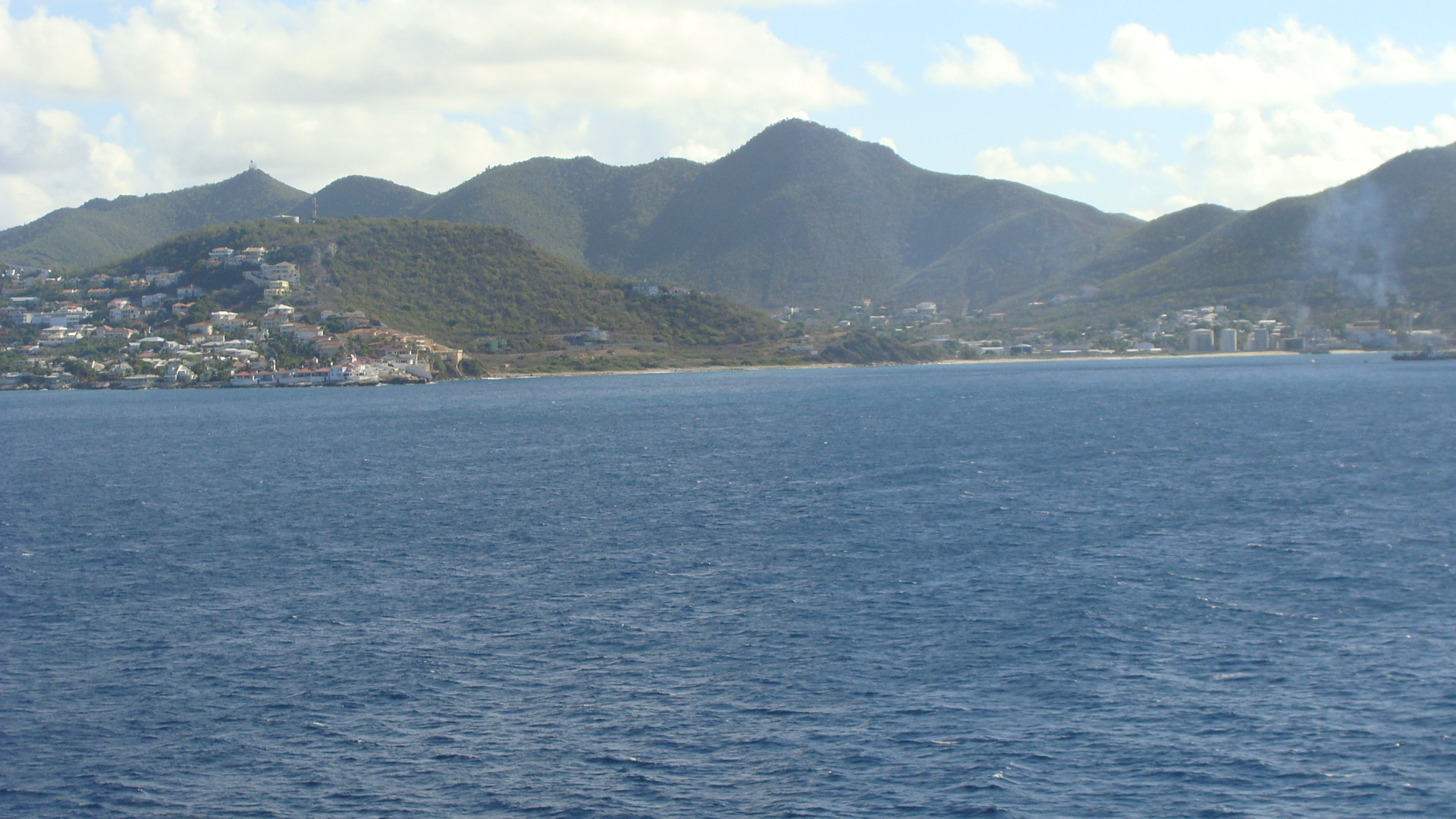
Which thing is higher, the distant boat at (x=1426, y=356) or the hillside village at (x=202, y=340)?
the hillside village at (x=202, y=340)

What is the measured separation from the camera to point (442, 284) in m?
181

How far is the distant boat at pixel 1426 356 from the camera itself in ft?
564

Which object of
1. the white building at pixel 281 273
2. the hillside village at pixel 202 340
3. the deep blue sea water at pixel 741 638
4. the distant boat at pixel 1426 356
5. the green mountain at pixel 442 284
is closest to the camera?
the deep blue sea water at pixel 741 638

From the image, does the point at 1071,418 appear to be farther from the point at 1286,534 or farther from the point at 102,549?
the point at 102,549

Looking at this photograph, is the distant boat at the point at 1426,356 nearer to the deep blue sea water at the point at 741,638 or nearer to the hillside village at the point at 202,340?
the deep blue sea water at the point at 741,638

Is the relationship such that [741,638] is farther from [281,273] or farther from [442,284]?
[281,273]

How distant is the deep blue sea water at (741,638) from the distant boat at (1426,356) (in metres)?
133

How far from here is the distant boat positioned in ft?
564

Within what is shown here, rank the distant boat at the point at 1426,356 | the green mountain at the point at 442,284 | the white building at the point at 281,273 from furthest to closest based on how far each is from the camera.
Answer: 1. the white building at the point at 281,273
2. the distant boat at the point at 1426,356
3. the green mountain at the point at 442,284

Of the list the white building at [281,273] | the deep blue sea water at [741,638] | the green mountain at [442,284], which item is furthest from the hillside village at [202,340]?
the deep blue sea water at [741,638]

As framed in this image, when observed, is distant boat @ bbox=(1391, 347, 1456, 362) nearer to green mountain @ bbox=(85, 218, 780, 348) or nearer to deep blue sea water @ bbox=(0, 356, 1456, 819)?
green mountain @ bbox=(85, 218, 780, 348)

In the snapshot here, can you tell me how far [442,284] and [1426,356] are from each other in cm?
15417

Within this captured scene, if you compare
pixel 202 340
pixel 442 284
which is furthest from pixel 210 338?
pixel 442 284

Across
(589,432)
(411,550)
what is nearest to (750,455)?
(589,432)
